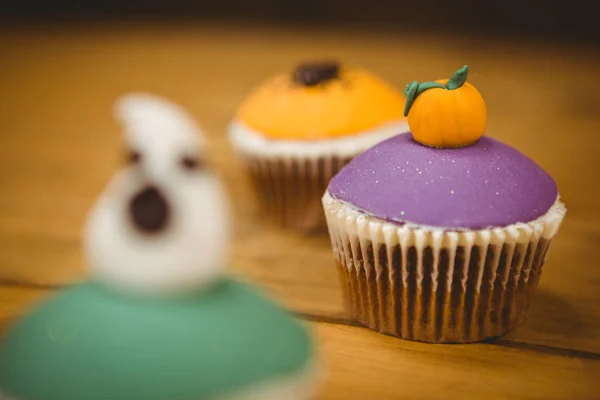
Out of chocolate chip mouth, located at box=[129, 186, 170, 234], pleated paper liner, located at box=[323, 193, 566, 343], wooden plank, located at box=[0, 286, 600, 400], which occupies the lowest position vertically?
wooden plank, located at box=[0, 286, 600, 400]

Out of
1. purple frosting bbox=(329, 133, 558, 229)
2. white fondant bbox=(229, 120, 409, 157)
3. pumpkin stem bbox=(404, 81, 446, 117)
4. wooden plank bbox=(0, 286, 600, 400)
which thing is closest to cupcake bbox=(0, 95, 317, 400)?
wooden plank bbox=(0, 286, 600, 400)

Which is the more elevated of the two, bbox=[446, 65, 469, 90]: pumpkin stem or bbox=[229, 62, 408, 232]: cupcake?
bbox=[446, 65, 469, 90]: pumpkin stem

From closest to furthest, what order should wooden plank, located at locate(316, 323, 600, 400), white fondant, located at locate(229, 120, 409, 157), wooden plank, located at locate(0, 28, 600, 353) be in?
1. wooden plank, located at locate(316, 323, 600, 400)
2. wooden plank, located at locate(0, 28, 600, 353)
3. white fondant, located at locate(229, 120, 409, 157)

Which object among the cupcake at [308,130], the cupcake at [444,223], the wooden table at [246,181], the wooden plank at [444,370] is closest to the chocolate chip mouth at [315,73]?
the cupcake at [308,130]

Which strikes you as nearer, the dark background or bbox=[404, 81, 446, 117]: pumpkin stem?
bbox=[404, 81, 446, 117]: pumpkin stem

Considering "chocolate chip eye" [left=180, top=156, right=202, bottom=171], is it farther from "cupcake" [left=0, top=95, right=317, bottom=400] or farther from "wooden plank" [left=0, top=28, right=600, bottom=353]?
"wooden plank" [left=0, top=28, right=600, bottom=353]

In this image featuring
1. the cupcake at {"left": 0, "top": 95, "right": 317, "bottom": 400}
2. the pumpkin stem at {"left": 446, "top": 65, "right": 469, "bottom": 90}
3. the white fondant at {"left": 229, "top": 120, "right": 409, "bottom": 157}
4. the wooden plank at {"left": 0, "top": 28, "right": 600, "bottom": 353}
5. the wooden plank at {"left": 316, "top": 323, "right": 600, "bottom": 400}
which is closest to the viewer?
the cupcake at {"left": 0, "top": 95, "right": 317, "bottom": 400}
